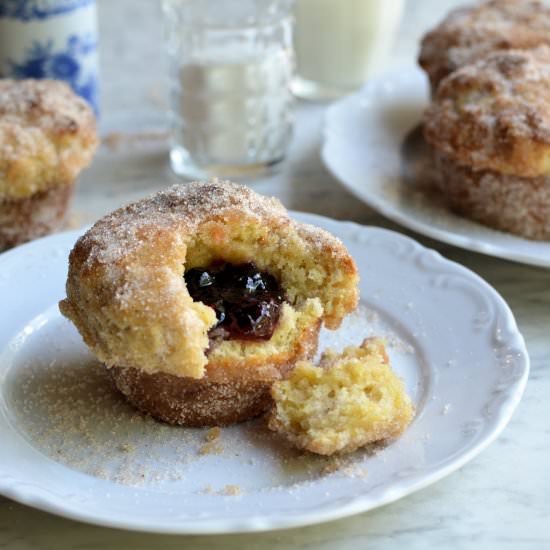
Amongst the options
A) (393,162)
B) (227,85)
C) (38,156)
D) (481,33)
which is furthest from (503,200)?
(38,156)

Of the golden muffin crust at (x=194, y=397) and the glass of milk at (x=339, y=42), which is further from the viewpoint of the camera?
the glass of milk at (x=339, y=42)

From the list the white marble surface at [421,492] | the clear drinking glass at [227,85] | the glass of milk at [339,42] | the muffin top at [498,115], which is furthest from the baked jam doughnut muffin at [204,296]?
the glass of milk at [339,42]

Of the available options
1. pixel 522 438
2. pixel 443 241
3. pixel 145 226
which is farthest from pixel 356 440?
pixel 443 241

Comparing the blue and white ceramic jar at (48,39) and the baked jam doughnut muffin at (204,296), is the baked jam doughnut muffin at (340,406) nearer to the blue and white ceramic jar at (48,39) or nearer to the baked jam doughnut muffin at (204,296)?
the baked jam doughnut muffin at (204,296)

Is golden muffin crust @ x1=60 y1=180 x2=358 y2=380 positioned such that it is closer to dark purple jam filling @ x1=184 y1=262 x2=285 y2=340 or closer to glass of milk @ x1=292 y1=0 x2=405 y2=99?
dark purple jam filling @ x1=184 y1=262 x2=285 y2=340

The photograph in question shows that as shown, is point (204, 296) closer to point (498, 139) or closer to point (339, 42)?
point (498, 139)

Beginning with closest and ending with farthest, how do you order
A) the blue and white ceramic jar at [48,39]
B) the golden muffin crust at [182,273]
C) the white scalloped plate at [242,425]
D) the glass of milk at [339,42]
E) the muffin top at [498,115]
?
the white scalloped plate at [242,425], the golden muffin crust at [182,273], the muffin top at [498,115], the blue and white ceramic jar at [48,39], the glass of milk at [339,42]

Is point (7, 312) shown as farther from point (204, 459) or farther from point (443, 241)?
point (443, 241)
